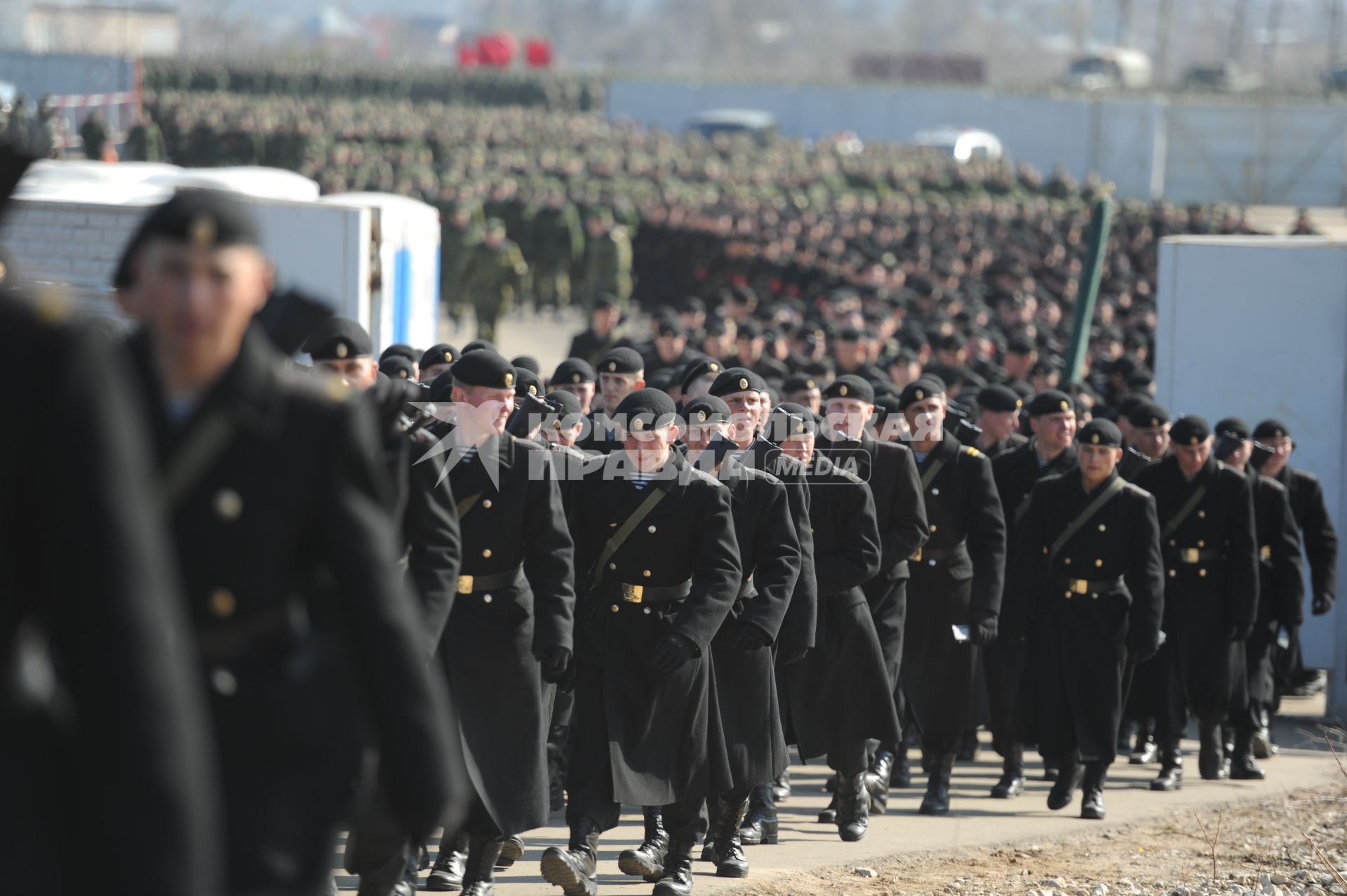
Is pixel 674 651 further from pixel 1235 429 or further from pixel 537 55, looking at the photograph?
pixel 537 55

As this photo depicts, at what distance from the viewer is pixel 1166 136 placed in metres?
46.5

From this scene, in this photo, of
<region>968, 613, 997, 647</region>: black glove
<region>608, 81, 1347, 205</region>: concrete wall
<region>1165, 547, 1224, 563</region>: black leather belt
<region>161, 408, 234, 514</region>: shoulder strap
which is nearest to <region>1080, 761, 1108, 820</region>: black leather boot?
<region>968, 613, 997, 647</region>: black glove

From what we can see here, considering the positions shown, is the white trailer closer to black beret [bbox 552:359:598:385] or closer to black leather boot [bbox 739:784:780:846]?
black beret [bbox 552:359:598:385]

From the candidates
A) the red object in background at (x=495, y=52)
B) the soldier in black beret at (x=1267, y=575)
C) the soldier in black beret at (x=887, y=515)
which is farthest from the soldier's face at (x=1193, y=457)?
the red object in background at (x=495, y=52)

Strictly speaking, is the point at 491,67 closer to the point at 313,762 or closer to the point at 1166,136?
the point at 1166,136

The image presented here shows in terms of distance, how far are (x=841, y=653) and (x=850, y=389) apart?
126 centimetres

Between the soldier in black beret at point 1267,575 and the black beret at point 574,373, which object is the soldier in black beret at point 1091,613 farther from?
the black beret at point 574,373

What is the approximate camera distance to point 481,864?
6660 mm

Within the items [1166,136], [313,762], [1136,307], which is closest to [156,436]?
[313,762]

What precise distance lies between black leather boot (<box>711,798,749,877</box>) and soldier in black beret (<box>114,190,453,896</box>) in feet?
14.0

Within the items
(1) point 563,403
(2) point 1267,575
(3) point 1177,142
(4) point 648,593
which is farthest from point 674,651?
(3) point 1177,142

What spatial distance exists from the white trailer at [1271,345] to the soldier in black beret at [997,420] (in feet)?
6.22

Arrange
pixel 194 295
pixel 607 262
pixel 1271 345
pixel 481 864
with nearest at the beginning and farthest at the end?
pixel 194 295 → pixel 481 864 → pixel 1271 345 → pixel 607 262

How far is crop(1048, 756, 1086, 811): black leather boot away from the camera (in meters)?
8.84
